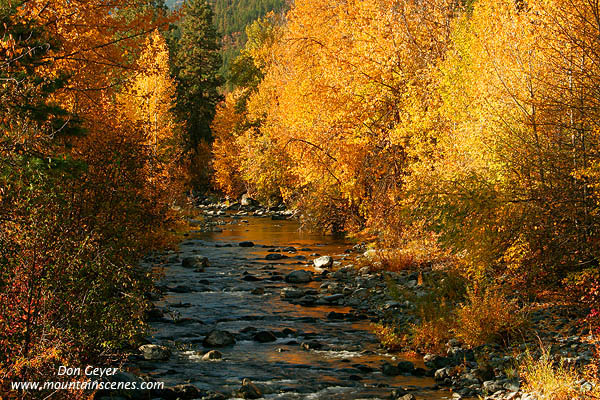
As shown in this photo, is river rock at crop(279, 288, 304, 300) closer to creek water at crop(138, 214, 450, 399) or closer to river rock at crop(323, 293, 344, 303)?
creek water at crop(138, 214, 450, 399)

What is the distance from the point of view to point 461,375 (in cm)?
993

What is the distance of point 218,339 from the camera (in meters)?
12.4

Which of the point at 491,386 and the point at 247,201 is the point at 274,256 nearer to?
the point at 491,386

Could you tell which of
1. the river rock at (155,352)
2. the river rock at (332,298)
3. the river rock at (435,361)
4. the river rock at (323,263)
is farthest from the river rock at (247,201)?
the river rock at (435,361)

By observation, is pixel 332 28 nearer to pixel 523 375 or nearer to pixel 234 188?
pixel 523 375

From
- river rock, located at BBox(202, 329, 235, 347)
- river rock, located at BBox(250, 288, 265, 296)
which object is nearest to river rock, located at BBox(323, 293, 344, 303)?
river rock, located at BBox(250, 288, 265, 296)

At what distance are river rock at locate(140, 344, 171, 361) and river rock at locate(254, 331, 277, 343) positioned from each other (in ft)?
6.80

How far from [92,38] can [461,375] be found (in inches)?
434

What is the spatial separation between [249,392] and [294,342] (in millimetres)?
3261

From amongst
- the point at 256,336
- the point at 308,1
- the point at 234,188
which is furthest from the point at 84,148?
the point at 234,188

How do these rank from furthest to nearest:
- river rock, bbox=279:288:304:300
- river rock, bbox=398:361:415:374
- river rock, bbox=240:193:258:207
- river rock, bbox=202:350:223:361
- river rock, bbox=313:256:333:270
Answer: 1. river rock, bbox=240:193:258:207
2. river rock, bbox=313:256:333:270
3. river rock, bbox=279:288:304:300
4. river rock, bbox=202:350:223:361
5. river rock, bbox=398:361:415:374

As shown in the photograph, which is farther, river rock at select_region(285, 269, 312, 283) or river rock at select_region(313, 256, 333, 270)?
river rock at select_region(313, 256, 333, 270)

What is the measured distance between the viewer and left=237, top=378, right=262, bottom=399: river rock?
928cm

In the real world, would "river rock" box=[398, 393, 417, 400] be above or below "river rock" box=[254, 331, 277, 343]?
below
